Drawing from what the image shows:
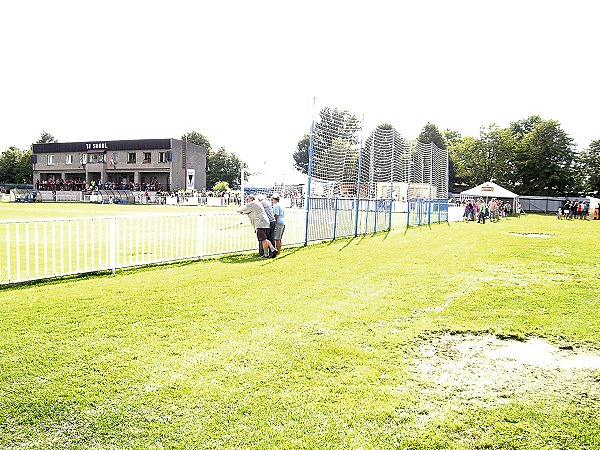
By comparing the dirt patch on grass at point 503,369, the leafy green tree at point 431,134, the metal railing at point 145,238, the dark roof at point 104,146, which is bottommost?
the dirt patch on grass at point 503,369

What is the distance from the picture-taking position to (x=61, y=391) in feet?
11.5

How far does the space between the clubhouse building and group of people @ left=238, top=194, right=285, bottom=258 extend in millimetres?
53075

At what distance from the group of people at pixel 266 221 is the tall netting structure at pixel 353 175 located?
2.36 m

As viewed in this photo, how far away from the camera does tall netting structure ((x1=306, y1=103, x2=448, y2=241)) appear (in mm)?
14977

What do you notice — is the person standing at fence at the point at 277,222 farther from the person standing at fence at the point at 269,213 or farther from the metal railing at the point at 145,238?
the metal railing at the point at 145,238

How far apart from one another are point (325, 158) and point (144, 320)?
11.2 metres

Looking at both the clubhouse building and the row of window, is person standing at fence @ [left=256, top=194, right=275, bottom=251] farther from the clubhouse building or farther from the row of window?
the row of window

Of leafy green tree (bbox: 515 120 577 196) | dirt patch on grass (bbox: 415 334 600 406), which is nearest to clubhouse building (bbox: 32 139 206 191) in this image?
leafy green tree (bbox: 515 120 577 196)

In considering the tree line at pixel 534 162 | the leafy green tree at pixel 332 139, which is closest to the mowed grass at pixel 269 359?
the leafy green tree at pixel 332 139

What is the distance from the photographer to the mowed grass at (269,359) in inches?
118

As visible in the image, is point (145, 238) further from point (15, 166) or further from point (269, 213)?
point (15, 166)

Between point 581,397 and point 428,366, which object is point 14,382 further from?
point 581,397

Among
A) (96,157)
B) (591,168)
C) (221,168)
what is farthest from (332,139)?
(221,168)

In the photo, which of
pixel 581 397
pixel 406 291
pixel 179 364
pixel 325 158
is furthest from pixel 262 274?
pixel 325 158
